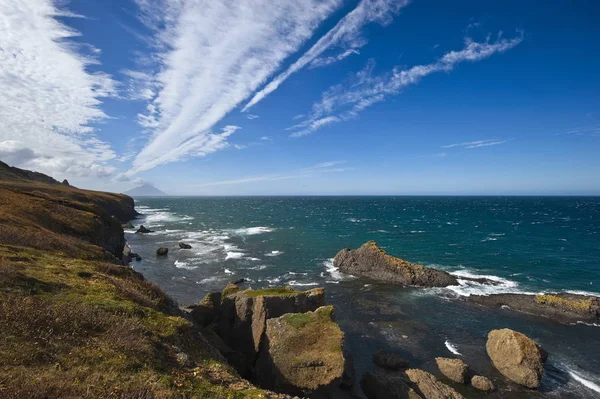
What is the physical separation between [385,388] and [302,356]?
6.76m

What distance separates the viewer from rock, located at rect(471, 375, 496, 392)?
77.2ft

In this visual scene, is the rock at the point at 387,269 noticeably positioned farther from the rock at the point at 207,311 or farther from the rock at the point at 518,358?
the rock at the point at 207,311

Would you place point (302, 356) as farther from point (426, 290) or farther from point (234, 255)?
point (234, 255)

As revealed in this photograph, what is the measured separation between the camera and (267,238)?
84750mm

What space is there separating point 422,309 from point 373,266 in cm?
1413

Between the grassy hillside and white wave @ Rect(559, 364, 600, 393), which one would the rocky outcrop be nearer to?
white wave @ Rect(559, 364, 600, 393)

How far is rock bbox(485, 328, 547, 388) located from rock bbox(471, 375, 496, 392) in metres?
2.70

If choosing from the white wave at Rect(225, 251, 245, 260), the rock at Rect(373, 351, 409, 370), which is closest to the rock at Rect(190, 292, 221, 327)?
the rock at Rect(373, 351, 409, 370)

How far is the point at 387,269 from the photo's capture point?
50.9 m

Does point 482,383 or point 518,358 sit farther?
point 518,358

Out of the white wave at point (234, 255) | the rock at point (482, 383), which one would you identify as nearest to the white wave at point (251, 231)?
the white wave at point (234, 255)

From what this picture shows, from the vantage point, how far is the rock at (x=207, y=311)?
1087 inches

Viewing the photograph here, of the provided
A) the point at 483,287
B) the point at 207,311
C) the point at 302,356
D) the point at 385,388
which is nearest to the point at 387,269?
the point at 483,287

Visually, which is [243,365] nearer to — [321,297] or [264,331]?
[264,331]
